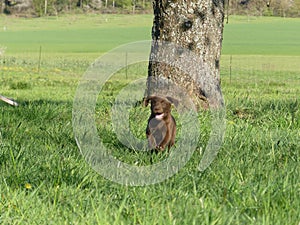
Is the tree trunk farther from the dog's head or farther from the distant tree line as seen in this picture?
the distant tree line

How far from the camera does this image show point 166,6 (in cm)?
849

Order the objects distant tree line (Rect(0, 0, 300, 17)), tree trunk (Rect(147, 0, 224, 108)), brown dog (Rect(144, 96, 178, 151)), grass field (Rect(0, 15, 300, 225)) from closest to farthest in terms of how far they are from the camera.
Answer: grass field (Rect(0, 15, 300, 225)) < brown dog (Rect(144, 96, 178, 151)) < tree trunk (Rect(147, 0, 224, 108)) < distant tree line (Rect(0, 0, 300, 17))

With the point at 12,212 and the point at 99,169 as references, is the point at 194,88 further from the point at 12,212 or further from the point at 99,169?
the point at 12,212

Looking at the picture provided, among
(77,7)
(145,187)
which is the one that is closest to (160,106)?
(145,187)

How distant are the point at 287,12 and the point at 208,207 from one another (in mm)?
120370

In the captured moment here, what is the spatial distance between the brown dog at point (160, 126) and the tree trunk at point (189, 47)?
3367mm

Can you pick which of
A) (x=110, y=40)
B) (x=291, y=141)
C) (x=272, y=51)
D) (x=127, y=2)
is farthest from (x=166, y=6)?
(x=127, y=2)

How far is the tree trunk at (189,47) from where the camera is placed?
8.50 m

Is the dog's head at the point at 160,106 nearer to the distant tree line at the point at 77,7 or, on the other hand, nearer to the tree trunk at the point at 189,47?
the tree trunk at the point at 189,47

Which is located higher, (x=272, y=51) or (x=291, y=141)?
(x=291, y=141)

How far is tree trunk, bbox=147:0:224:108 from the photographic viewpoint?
8500 millimetres

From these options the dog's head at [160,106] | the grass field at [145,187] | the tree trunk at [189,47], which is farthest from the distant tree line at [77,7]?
the dog's head at [160,106]

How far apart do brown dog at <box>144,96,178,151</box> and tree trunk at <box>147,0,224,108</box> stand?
337cm

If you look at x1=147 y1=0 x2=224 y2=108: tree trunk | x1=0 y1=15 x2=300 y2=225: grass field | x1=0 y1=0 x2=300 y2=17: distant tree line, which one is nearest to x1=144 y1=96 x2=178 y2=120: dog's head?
x1=0 y1=15 x2=300 y2=225: grass field
